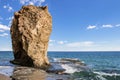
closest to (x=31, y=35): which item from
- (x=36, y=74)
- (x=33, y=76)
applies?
(x=36, y=74)

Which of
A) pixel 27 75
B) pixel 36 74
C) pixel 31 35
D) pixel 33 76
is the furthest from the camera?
pixel 31 35

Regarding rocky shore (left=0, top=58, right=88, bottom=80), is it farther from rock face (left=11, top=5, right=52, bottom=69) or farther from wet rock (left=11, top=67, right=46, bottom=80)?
rock face (left=11, top=5, right=52, bottom=69)

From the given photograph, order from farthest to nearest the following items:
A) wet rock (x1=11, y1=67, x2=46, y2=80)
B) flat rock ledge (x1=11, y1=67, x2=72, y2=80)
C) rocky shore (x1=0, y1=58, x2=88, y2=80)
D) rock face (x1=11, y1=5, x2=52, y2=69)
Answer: rock face (x1=11, y1=5, x2=52, y2=69) → rocky shore (x1=0, y1=58, x2=88, y2=80) → flat rock ledge (x1=11, y1=67, x2=72, y2=80) → wet rock (x1=11, y1=67, x2=46, y2=80)

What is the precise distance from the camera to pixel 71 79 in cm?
2756

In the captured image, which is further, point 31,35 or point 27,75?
point 31,35

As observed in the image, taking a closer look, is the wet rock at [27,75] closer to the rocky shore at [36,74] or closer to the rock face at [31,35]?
the rocky shore at [36,74]

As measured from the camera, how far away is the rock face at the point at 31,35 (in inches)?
1522

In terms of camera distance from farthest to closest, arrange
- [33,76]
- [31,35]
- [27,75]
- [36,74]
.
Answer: [31,35]
[36,74]
[27,75]
[33,76]

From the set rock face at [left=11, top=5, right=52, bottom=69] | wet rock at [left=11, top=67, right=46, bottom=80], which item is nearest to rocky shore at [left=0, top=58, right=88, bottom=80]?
wet rock at [left=11, top=67, right=46, bottom=80]

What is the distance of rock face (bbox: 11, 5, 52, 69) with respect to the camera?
3866cm

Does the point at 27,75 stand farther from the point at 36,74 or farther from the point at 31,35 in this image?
the point at 31,35

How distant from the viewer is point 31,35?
39.3m

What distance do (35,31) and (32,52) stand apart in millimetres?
3857

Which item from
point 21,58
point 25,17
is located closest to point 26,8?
point 25,17
